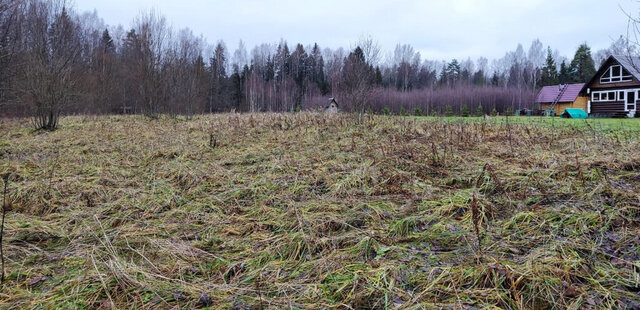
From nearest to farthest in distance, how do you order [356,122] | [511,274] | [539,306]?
[539,306] < [511,274] < [356,122]

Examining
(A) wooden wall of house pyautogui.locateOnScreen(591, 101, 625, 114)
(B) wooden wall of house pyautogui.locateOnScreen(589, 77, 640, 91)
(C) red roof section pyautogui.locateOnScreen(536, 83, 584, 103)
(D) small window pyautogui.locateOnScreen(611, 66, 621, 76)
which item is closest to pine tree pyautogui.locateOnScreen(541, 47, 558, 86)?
(C) red roof section pyautogui.locateOnScreen(536, 83, 584, 103)

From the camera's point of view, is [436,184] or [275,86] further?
[275,86]

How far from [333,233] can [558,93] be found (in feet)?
132

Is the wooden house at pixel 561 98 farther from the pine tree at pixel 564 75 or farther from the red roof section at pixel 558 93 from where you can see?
the pine tree at pixel 564 75

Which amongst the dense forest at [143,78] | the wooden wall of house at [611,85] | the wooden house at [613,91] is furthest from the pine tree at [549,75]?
the wooden house at [613,91]

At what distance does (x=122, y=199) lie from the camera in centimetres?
359

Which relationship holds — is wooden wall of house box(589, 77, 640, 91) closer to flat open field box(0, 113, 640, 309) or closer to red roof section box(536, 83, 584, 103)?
red roof section box(536, 83, 584, 103)

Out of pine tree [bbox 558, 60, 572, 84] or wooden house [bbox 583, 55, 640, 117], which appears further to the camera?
pine tree [bbox 558, 60, 572, 84]

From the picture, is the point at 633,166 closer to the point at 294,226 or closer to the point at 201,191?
the point at 294,226

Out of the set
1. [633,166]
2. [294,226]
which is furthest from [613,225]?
[294,226]

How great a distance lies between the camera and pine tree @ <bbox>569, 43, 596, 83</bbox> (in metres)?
47.3

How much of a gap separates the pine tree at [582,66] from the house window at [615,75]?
24.0 m

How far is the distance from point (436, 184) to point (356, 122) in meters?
5.60

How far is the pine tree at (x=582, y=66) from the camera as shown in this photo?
47344 millimetres
